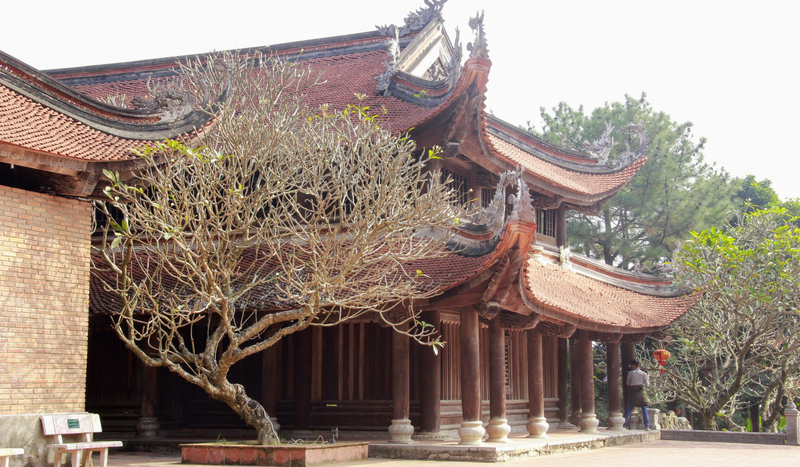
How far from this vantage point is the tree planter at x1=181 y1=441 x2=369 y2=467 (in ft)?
36.4

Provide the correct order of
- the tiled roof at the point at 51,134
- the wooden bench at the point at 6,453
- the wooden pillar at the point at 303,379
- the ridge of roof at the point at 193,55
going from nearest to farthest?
1. the wooden bench at the point at 6,453
2. the tiled roof at the point at 51,134
3. the wooden pillar at the point at 303,379
4. the ridge of roof at the point at 193,55

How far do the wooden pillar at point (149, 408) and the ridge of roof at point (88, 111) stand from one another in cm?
550

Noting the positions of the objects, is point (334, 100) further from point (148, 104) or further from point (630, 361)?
point (630, 361)

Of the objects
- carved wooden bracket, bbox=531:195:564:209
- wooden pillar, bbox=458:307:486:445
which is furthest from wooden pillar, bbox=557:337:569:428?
wooden pillar, bbox=458:307:486:445

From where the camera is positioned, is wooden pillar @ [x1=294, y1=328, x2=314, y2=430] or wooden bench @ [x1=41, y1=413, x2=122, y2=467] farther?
wooden pillar @ [x1=294, y1=328, x2=314, y2=430]

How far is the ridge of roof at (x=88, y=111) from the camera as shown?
1137 cm

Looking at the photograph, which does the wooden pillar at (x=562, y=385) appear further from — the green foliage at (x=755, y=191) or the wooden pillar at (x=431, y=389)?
the green foliage at (x=755, y=191)

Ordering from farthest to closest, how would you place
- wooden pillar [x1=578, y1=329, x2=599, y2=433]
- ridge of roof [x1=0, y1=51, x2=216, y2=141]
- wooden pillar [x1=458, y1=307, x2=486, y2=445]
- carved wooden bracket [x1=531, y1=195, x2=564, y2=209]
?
carved wooden bracket [x1=531, y1=195, x2=564, y2=209]
wooden pillar [x1=578, y1=329, x2=599, y2=433]
wooden pillar [x1=458, y1=307, x2=486, y2=445]
ridge of roof [x1=0, y1=51, x2=216, y2=141]

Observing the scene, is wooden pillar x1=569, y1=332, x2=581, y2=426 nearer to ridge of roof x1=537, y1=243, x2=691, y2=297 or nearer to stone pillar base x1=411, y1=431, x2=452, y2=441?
ridge of roof x1=537, y1=243, x2=691, y2=297

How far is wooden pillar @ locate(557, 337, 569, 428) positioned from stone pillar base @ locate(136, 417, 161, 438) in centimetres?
913

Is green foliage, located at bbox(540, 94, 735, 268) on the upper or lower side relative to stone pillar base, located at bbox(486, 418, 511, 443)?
upper

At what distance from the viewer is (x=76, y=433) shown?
10344mm

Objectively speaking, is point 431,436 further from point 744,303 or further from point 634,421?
point 744,303

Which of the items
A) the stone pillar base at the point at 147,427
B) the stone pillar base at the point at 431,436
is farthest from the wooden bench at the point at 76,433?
the stone pillar base at the point at 431,436
